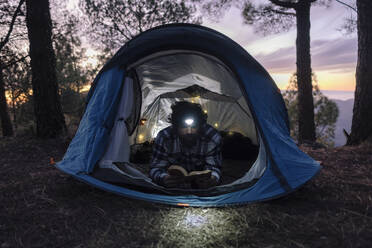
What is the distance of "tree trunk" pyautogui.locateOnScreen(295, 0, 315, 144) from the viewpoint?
6984mm

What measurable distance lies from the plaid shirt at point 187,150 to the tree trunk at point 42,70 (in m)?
3.55

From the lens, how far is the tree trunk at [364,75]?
5094mm

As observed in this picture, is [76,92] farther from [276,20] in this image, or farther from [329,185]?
[329,185]

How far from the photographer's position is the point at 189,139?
306cm

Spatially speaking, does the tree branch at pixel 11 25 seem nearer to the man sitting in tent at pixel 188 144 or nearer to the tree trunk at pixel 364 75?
the man sitting in tent at pixel 188 144

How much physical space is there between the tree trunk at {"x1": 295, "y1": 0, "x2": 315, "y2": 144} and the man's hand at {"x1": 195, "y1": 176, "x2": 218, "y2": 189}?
5.03 meters

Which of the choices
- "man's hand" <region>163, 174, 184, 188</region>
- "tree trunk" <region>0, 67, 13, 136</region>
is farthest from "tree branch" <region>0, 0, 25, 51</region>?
"man's hand" <region>163, 174, 184, 188</region>

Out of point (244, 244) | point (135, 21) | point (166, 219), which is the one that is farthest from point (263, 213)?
point (135, 21)

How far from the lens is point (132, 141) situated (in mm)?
5219

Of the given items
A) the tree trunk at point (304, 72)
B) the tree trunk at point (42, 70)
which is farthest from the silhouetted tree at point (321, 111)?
the tree trunk at point (42, 70)

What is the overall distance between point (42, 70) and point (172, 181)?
4444mm

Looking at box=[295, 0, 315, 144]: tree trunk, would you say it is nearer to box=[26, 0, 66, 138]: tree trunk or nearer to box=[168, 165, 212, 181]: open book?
box=[168, 165, 212, 181]: open book

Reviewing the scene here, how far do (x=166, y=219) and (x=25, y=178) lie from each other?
233 centimetres

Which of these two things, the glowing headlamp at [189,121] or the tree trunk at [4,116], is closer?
the glowing headlamp at [189,121]
